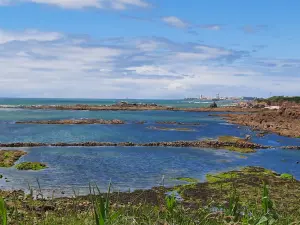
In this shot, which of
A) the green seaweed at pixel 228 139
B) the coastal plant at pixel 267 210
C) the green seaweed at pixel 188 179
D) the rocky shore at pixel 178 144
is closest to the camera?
the coastal plant at pixel 267 210

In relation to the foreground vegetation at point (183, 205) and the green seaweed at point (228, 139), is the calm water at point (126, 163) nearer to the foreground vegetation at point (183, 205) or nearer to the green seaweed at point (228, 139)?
the foreground vegetation at point (183, 205)

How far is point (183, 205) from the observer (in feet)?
49.8

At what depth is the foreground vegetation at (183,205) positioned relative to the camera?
489 cm

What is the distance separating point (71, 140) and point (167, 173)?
889 inches

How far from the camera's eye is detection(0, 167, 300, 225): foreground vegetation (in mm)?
4887

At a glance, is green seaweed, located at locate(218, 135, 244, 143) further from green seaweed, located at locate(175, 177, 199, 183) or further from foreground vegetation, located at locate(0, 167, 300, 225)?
green seaweed, located at locate(175, 177, 199, 183)

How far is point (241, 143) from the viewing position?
4594 cm

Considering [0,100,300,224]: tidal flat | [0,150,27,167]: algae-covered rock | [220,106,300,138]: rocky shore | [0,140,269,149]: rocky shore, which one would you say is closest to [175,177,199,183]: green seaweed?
[0,100,300,224]: tidal flat

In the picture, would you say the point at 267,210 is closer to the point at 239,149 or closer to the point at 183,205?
the point at 183,205

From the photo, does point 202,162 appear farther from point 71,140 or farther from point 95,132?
point 95,132

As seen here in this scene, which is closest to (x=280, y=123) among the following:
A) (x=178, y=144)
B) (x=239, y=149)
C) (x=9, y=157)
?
(x=239, y=149)

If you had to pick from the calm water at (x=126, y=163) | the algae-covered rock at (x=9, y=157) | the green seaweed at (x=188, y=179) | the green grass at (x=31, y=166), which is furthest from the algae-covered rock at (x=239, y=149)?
the algae-covered rock at (x=9, y=157)

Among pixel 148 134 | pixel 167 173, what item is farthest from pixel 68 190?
pixel 148 134

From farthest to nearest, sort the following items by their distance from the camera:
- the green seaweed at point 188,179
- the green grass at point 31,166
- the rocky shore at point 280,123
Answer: the rocky shore at point 280,123
the green grass at point 31,166
the green seaweed at point 188,179
